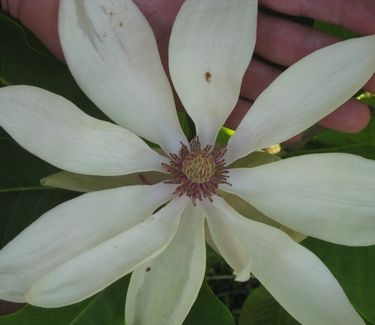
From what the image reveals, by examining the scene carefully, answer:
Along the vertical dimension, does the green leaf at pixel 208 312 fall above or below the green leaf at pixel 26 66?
below

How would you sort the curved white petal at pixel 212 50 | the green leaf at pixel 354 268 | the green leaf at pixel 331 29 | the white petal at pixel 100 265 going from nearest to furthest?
the white petal at pixel 100 265
the curved white petal at pixel 212 50
the green leaf at pixel 354 268
the green leaf at pixel 331 29

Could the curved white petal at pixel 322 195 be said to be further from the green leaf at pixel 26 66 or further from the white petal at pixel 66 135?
the green leaf at pixel 26 66

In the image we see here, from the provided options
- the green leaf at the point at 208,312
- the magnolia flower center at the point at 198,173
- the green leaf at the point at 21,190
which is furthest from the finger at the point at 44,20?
the green leaf at the point at 208,312

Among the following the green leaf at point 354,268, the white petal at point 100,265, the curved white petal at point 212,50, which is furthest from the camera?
the green leaf at point 354,268

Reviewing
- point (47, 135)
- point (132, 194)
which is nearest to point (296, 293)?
point (132, 194)

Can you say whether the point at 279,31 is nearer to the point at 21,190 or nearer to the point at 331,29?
the point at 331,29

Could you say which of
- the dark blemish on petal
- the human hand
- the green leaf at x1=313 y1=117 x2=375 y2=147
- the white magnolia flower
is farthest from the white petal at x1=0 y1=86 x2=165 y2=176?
the green leaf at x1=313 y1=117 x2=375 y2=147

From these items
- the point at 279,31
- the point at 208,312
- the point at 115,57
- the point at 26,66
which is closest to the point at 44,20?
the point at 26,66

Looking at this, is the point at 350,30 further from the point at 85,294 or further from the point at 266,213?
the point at 85,294
